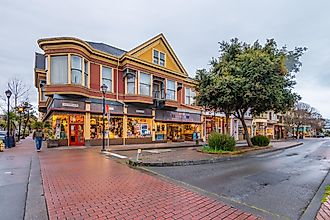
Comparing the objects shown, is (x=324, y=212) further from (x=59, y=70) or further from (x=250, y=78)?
(x=59, y=70)

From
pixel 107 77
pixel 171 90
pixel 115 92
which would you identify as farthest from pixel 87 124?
pixel 171 90

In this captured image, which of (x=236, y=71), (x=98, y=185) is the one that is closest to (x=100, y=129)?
(x=236, y=71)

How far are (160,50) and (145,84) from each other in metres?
5.23

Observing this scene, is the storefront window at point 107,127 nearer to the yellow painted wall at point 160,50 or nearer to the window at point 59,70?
the window at point 59,70

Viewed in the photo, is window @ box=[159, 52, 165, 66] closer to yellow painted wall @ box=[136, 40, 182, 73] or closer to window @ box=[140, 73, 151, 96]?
yellow painted wall @ box=[136, 40, 182, 73]

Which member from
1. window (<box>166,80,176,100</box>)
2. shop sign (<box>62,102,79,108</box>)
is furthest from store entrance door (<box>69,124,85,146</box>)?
window (<box>166,80,176,100</box>)

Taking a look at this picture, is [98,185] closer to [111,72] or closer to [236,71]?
[236,71]

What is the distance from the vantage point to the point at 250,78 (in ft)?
47.6

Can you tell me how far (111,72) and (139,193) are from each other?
690 inches

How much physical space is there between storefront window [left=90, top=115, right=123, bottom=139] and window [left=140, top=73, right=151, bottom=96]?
3706 mm

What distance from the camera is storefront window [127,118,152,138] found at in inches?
879

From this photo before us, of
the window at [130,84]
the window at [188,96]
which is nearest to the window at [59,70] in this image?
the window at [130,84]

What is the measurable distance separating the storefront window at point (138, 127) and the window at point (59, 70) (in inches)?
294

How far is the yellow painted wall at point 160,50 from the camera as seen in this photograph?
23275 millimetres
